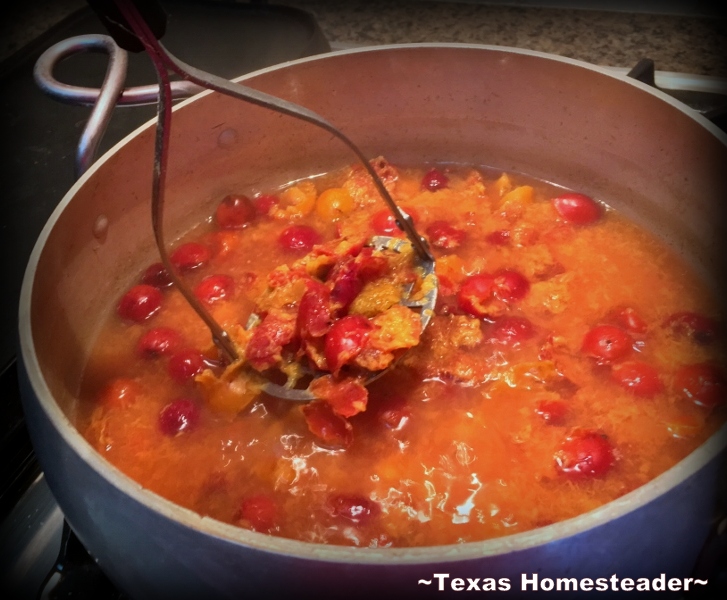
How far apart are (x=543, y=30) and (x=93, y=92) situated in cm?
138

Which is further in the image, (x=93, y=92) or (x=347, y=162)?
(x=347, y=162)

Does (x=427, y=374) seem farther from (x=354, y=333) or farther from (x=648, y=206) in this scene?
(x=648, y=206)

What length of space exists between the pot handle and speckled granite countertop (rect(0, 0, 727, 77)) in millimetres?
939

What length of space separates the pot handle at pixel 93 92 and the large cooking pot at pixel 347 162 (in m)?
0.07

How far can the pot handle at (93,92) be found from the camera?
120 cm

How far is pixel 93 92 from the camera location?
1.24 metres

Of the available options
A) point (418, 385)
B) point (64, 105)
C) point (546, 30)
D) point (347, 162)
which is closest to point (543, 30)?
point (546, 30)

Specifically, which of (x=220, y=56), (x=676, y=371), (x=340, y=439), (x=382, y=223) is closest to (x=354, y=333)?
(x=340, y=439)

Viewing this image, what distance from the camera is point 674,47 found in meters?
1.84

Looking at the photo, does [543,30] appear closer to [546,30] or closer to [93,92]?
[546,30]

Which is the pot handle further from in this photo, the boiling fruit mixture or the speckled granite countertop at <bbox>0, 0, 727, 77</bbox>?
the speckled granite countertop at <bbox>0, 0, 727, 77</bbox>

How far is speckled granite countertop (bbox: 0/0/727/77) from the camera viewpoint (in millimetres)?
1829

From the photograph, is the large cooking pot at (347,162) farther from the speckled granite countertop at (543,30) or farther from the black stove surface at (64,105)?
the speckled granite countertop at (543,30)

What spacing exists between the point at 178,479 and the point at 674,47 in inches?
69.9
